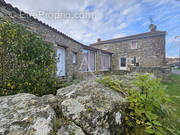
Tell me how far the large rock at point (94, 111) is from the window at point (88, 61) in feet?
20.3

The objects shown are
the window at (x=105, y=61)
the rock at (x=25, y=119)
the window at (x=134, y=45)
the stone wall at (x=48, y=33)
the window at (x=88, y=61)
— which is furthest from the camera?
→ the window at (x=134, y=45)

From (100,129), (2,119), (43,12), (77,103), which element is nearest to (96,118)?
(100,129)

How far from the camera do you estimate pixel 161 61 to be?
10156 mm

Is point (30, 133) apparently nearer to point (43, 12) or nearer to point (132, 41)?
point (43, 12)

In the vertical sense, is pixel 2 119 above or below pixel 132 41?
below

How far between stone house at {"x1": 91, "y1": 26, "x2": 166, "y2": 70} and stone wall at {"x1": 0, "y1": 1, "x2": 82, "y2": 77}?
26.4 ft

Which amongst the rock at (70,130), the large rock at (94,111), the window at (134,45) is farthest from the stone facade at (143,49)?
the rock at (70,130)

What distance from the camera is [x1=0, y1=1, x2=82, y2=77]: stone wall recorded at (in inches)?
104

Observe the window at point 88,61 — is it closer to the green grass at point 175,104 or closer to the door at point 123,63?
the green grass at point 175,104

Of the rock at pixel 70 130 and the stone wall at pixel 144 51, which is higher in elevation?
the stone wall at pixel 144 51

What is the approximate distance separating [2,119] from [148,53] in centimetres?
1373

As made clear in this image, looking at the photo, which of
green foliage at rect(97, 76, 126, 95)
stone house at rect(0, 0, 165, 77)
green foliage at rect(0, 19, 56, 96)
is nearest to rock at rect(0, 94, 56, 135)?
green foliage at rect(97, 76, 126, 95)

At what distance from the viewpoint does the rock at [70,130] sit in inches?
22.8

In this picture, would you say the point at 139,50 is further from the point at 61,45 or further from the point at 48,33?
the point at 48,33
